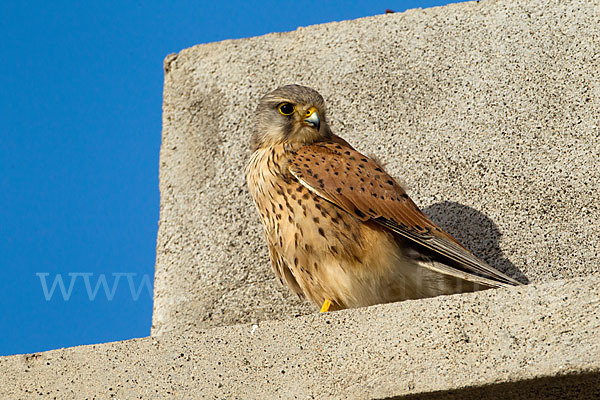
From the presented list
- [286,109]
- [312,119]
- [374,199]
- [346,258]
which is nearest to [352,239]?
[346,258]

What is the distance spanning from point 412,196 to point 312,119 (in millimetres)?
610

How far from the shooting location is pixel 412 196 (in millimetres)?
3846

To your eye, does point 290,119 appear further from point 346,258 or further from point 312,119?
point 346,258

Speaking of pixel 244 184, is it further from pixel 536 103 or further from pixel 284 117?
pixel 536 103

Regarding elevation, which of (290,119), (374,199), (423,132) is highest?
(290,119)

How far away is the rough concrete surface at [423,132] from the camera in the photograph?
3.64 m

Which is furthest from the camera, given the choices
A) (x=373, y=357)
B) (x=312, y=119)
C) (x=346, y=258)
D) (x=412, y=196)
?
(x=412, y=196)

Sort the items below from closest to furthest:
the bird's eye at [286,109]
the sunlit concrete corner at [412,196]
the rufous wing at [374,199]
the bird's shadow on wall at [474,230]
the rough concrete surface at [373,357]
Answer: the rough concrete surface at [373,357] < the sunlit concrete corner at [412,196] < the rufous wing at [374,199] < the bird's shadow on wall at [474,230] < the bird's eye at [286,109]

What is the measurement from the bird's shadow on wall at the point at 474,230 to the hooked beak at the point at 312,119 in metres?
0.63

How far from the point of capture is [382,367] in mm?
2357

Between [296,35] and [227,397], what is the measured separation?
255cm

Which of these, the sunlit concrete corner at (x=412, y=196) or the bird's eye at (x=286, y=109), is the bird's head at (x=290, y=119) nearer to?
the bird's eye at (x=286, y=109)

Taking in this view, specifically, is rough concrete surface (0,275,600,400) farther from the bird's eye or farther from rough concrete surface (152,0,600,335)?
the bird's eye

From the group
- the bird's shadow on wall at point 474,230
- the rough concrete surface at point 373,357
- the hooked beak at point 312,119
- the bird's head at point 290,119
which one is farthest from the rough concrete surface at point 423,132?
the rough concrete surface at point 373,357
